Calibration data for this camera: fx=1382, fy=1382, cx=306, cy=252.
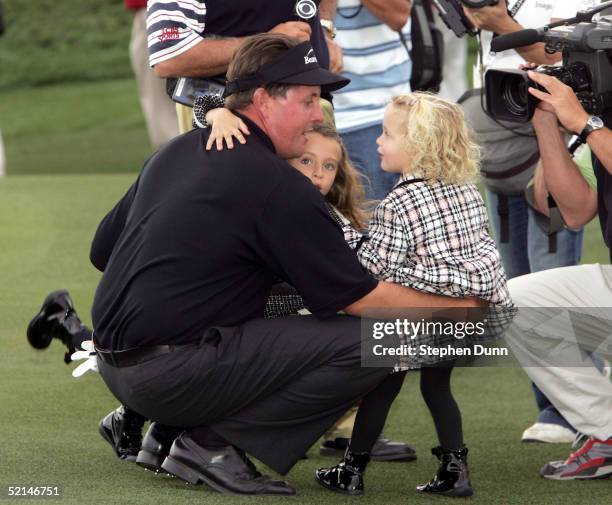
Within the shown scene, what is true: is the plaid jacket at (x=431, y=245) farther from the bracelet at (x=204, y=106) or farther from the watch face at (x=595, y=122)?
the bracelet at (x=204, y=106)

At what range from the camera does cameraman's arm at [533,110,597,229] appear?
13.2 feet

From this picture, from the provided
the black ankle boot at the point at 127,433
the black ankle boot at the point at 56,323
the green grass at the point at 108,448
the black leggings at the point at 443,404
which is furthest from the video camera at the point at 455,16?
the black ankle boot at the point at 127,433

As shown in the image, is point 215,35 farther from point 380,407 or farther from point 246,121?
point 380,407

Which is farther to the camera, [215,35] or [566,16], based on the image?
[566,16]

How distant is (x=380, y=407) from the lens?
374cm

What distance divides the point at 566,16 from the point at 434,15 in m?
1.41

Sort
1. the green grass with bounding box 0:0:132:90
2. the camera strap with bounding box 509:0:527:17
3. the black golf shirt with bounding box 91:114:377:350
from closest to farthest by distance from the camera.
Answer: the black golf shirt with bounding box 91:114:377:350 < the camera strap with bounding box 509:0:527:17 < the green grass with bounding box 0:0:132:90

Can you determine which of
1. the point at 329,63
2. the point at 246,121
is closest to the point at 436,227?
the point at 246,121

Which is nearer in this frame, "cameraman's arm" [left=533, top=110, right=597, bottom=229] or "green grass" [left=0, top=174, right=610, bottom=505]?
"green grass" [left=0, top=174, right=610, bottom=505]

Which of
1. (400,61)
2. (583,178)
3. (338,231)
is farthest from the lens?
(400,61)

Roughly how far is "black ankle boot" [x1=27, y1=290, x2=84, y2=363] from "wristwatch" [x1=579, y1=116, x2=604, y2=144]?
1.70 m

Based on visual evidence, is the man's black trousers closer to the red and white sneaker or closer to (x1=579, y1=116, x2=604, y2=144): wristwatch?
the red and white sneaker

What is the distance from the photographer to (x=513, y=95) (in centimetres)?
409

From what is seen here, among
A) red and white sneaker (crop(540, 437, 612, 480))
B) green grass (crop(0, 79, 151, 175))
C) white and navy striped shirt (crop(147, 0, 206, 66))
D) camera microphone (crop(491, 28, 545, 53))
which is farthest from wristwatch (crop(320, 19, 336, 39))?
green grass (crop(0, 79, 151, 175))
